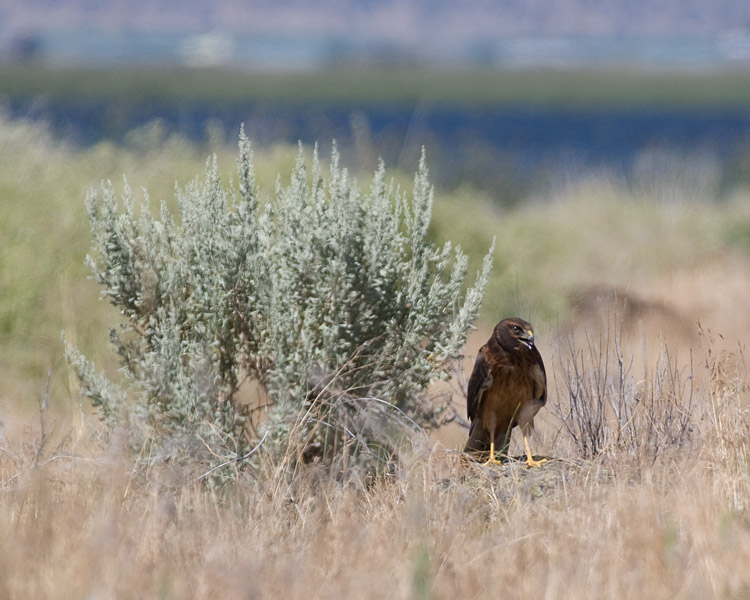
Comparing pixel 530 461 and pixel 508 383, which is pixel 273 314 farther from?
pixel 530 461

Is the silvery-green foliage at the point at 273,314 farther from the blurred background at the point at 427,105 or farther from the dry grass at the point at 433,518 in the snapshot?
the blurred background at the point at 427,105

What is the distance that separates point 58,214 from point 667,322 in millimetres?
5573

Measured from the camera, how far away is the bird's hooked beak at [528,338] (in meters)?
4.92

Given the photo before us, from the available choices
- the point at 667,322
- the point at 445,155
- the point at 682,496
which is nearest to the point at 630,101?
the point at 445,155

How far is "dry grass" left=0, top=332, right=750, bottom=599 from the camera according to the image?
3311mm

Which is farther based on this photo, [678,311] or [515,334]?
[678,311]

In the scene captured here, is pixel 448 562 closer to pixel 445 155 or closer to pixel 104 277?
pixel 104 277

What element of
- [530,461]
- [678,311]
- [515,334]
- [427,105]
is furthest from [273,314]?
[427,105]

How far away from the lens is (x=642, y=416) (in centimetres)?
495

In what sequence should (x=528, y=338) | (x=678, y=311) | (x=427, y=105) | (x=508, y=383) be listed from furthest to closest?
(x=427, y=105) → (x=678, y=311) → (x=508, y=383) → (x=528, y=338)

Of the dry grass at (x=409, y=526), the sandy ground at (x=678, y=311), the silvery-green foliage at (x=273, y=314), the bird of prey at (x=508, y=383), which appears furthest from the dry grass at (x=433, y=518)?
the sandy ground at (x=678, y=311)

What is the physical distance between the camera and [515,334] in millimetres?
4977

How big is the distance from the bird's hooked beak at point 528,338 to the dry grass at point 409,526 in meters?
0.55

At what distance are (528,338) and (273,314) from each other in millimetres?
1160
